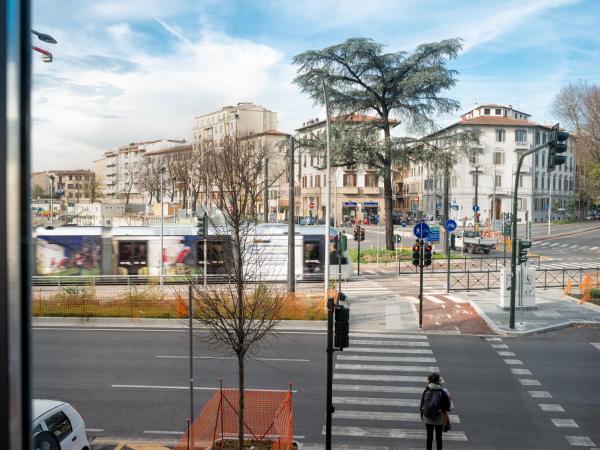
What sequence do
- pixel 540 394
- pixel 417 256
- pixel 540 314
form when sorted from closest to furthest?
pixel 540 394 < pixel 417 256 < pixel 540 314

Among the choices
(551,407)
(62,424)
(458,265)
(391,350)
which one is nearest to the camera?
(62,424)

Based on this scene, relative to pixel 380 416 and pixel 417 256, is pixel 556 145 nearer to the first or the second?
pixel 417 256

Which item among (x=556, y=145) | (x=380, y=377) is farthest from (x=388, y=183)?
(x=380, y=377)

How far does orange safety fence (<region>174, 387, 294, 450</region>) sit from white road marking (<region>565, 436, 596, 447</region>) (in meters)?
4.51

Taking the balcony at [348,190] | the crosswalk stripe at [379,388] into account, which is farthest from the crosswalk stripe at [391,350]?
the balcony at [348,190]

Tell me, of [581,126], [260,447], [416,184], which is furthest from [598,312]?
[416,184]

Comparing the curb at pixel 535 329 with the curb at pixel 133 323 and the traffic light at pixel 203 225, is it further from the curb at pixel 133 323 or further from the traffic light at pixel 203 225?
the traffic light at pixel 203 225

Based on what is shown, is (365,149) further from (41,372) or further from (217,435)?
(217,435)

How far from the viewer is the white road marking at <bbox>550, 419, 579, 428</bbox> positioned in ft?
33.6

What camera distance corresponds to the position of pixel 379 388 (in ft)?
40.5

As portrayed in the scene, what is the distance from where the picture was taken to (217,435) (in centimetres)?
974

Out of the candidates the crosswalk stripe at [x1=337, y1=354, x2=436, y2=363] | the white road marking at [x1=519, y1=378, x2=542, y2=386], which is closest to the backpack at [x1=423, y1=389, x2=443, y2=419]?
the white road marking at [x1=519, y1=378, x2=542, y2=386]

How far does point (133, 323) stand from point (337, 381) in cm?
885

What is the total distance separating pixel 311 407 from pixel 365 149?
84.0 feet
